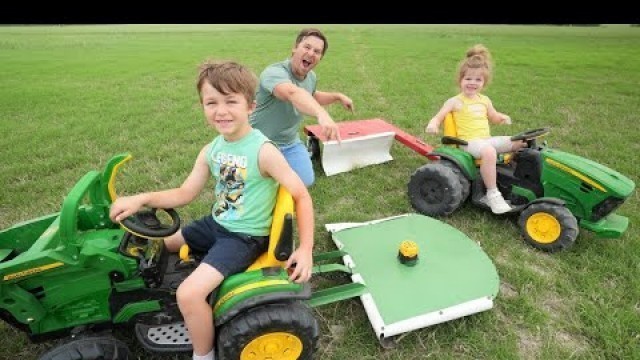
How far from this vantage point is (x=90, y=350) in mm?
2178

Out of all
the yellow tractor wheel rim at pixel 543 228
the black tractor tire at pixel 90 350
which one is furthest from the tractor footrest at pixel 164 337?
the yellow tractor wheel rim at pixel 543 228

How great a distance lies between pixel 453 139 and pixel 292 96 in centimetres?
167

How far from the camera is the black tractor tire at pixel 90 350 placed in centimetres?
214

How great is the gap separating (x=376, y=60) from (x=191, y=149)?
442 inches

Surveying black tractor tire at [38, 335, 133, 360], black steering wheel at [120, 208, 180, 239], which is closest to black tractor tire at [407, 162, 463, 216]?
black steering wheel at [120, 208, 180, 239]

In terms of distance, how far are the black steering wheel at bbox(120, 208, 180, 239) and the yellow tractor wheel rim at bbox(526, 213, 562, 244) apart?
9.08 feet

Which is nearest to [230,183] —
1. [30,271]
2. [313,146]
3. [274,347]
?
[274,347]

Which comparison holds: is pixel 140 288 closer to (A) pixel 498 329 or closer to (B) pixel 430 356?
(B) pixel 430 356

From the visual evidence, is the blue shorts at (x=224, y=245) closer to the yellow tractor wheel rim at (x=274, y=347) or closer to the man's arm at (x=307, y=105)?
the yellow tractor wheel rim at (x=274, y=347)

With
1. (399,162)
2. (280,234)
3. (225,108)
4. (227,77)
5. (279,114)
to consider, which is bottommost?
(399,162)

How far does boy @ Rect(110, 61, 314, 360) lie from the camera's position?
7.28 feet

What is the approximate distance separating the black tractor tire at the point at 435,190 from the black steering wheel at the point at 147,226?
239cm

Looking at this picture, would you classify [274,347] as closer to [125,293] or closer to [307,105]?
[125,293]

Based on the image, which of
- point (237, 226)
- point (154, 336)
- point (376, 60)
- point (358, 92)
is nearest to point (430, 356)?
point (237, 226)
